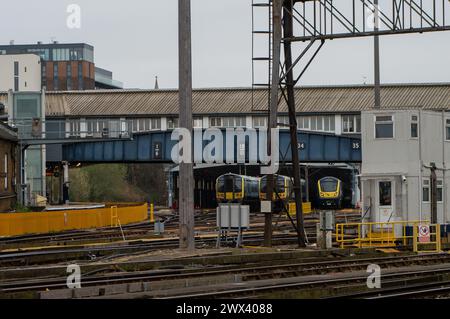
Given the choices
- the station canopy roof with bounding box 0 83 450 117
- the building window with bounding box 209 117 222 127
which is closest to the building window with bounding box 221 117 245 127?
the building window with bounding box 209 117 222 127

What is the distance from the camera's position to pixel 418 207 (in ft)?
120

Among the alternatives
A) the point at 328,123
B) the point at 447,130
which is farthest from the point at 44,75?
the point at 447,130

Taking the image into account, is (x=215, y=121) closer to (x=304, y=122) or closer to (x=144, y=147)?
(x=304, y=122)

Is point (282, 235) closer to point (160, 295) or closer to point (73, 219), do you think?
point (73, 219)

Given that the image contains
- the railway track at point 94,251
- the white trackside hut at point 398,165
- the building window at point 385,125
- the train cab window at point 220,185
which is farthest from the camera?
the train cab window at point 220,185

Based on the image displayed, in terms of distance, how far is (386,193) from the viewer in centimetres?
3659

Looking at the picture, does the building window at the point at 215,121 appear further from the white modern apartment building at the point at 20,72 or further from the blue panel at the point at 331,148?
the white modern apartment building at the point at 20,72

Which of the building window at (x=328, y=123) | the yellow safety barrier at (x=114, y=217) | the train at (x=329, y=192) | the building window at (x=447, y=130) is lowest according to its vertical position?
the yellow safety barrier at (x=114, y=217)

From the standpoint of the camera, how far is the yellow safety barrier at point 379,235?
114 ft

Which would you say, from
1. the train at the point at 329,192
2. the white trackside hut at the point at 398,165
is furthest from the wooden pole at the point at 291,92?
the train at the point at 329,192

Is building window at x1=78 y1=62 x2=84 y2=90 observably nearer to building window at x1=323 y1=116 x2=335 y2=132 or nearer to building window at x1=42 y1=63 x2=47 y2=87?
building window at x1=42 y1=63 x2=47 y2=87

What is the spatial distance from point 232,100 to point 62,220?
122 ft

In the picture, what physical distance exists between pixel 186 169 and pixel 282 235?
1268 cm

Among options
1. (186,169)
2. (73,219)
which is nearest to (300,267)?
(186,169)
